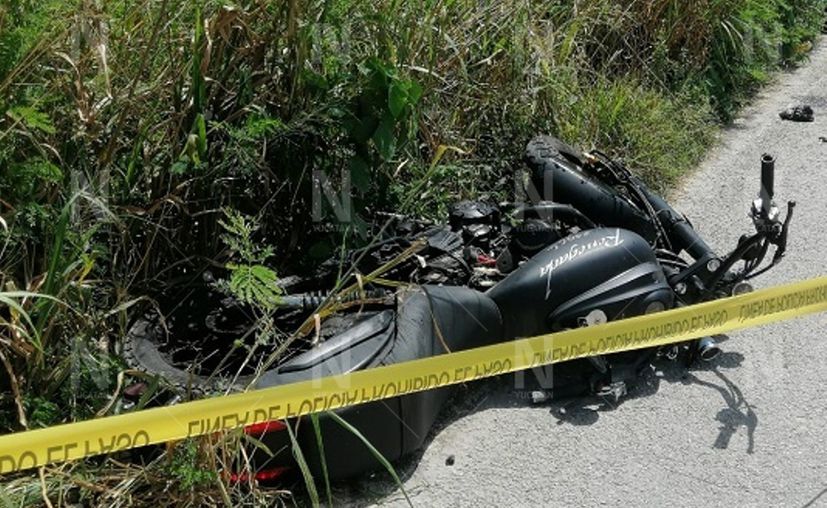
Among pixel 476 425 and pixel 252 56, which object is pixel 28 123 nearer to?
pixel 252 56

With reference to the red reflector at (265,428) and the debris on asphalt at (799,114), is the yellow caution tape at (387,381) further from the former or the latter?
the debris on asphalt at (799,114)

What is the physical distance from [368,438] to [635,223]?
68.8 inches

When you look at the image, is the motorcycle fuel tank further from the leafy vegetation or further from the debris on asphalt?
the debris on asphalt

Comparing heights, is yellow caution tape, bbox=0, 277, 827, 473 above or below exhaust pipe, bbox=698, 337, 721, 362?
above

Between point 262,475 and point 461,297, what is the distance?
1028 mm

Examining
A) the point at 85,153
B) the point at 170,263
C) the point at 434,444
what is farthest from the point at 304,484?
the point at 85,153

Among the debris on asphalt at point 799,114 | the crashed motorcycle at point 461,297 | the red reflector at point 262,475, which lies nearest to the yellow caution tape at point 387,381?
the crashed motorcycle at point 461,297

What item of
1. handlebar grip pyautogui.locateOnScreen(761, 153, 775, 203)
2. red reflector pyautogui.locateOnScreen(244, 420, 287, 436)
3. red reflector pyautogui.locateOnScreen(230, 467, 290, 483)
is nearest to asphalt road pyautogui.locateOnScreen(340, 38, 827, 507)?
red reflector pyautogui.locateOnScreen(230, 467, 290, 483)

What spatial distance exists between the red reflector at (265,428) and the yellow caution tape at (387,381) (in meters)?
0.22

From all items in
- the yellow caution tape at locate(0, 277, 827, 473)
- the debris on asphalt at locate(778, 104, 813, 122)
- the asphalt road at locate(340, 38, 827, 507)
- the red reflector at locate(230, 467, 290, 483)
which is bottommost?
the asphalt road at locate(340, 38, 827, 507)

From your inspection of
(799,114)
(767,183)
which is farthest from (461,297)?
(799,114)

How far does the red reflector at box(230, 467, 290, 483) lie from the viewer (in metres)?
3.64

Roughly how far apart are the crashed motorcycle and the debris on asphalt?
10.2 ft

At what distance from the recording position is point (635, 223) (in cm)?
494
